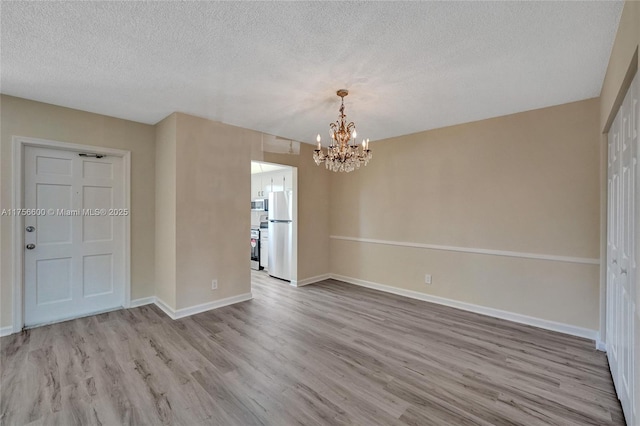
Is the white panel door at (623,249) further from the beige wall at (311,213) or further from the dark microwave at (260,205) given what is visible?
the dark microwave at (260,205)

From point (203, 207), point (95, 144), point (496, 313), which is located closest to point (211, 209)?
point (203, 207)

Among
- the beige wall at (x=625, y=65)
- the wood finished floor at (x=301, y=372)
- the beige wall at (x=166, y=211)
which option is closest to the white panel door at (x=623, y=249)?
the beige wall at (x=625, y=65)

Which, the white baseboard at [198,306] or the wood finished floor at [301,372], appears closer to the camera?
the wood finished floor at [301,372]

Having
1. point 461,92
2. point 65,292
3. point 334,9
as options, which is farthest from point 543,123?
point 65,292

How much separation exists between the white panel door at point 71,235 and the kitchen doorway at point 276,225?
2.11 m

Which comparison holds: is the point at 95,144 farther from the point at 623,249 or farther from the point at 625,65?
the point at 623,249

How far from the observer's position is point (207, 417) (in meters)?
1.81

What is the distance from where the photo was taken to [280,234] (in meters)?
5.29

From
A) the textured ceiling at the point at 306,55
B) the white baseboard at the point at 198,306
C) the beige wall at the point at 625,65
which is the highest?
the textured ceiling at the point at 306,55

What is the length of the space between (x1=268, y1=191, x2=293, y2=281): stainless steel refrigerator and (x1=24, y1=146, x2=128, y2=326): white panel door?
8.01 feet

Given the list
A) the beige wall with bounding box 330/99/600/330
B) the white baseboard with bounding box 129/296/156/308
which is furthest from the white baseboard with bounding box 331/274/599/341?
the white baseboard with bounding box 129/296/156/308

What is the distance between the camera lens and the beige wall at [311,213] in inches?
193

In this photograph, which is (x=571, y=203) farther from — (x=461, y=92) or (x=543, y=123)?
(x=461, y=92)

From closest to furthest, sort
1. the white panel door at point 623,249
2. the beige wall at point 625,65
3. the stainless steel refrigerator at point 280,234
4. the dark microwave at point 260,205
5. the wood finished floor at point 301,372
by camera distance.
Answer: the beige wall at point 625,65, the white panel door at point 623,249, the wood finished floor at point 301,372, the stainless steel refrigerator at point 280,234, the dark microwave at point 260,205
